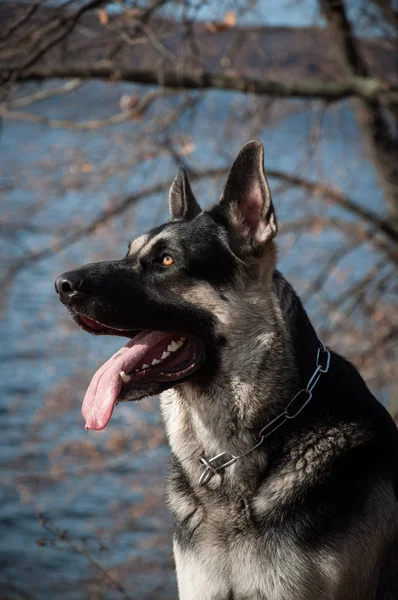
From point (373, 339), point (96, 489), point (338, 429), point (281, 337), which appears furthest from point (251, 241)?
point (96, 489)

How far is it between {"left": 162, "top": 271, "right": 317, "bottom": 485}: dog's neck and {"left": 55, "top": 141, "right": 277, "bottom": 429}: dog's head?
0.21 feet

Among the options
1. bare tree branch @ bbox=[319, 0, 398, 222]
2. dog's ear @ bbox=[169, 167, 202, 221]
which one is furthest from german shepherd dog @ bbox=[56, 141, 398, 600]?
bare tree branch @ bbox=[319, 0, 398, 222]

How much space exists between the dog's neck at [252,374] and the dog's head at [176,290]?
→ 0.21 feet

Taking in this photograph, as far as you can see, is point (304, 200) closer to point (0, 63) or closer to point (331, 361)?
point (0, 63)

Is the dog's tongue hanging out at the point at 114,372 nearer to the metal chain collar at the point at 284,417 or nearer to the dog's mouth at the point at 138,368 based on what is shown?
the dog's mouth at the point at 138,368

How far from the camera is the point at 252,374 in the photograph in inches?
147

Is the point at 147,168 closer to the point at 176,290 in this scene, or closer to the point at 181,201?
the point at 181,201

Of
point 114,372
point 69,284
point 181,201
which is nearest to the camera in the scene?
point 69,284

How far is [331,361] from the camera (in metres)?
3.81

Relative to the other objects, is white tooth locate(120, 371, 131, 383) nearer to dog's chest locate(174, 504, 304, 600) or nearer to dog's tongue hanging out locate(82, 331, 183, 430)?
dog's tongue hanging out locate(82, 331, 183, 430)

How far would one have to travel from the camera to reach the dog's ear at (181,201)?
437 cm

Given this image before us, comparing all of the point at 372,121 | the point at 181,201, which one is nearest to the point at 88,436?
the point at 372,121

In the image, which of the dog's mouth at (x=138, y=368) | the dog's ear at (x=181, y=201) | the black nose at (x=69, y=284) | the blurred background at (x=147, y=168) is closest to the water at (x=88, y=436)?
the blurred background at (x=147, y=168)

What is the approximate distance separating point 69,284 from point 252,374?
2.96 feet
